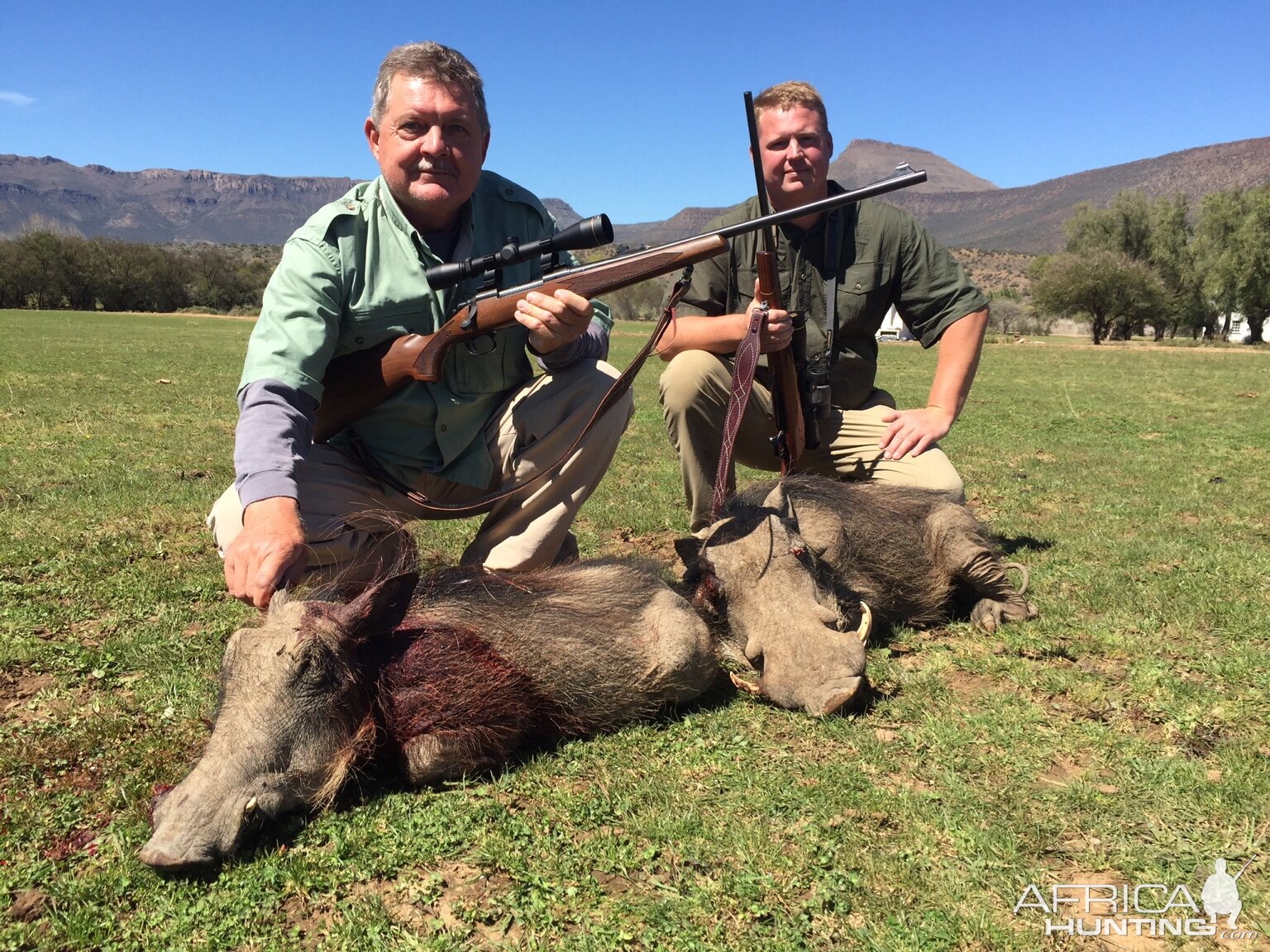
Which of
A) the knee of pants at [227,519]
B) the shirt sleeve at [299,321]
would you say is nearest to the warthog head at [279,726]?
the knee of pants at [227,519]

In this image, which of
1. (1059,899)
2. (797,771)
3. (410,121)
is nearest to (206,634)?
(410,121)

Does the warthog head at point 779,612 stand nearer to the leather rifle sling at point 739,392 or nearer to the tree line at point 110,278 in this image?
the leather rifle sling at point 739,392

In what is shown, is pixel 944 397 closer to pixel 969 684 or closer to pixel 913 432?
pixel 913 432

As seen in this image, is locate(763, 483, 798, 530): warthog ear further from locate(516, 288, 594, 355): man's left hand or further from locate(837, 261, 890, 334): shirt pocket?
locate(837, 261, 890, 334): shirt pocket

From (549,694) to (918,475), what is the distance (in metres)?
2.97

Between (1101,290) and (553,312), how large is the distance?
205ft

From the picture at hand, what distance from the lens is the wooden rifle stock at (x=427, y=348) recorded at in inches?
166

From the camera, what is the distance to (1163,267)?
227ft

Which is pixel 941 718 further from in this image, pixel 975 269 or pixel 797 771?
pixel 975 269

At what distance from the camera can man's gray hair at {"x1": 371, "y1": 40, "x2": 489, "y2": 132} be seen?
4.08 m

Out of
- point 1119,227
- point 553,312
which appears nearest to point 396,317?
point 553,312

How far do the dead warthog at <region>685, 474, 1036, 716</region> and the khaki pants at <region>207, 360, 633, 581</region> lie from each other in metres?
0.83

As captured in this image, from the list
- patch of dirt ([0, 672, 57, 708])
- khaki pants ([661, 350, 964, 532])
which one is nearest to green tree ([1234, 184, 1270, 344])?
khaki pants ([661, 350, 964, 532])

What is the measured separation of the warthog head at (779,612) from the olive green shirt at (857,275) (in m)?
1.68
